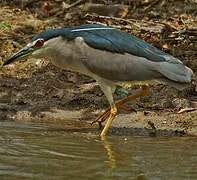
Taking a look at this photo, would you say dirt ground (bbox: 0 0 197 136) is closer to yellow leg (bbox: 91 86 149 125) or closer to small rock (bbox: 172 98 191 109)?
small rock (bbox: 172 98 191 109)

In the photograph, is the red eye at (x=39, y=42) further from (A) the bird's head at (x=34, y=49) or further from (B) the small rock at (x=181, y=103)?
(B) the small rock at (x=181, y=103)

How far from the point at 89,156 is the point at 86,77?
3.35 meters

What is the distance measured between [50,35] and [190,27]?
385 centimetres

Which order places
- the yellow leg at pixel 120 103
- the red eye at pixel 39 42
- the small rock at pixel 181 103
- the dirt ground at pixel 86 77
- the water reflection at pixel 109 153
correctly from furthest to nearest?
the small rock at pixel 181 103
the dirt ground at pixel 86 77
the yellow leg at pixel 120 103
the red eye at pixel 39 42
the water reflection at pixel 109 153

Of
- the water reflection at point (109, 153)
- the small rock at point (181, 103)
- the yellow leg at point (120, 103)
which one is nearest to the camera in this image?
the water reflection at point (109, 153)

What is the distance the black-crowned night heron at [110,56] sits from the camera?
6.33 meters

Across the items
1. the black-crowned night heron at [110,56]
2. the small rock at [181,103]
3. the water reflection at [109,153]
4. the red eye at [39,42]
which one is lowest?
the small rock at [181,103]

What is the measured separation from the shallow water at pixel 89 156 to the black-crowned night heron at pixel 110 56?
1.80 ft

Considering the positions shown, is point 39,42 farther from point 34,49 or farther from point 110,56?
point 110,56

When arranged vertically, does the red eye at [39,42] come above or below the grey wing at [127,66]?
above

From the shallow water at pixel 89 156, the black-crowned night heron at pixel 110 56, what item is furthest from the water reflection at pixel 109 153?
the black-crowned night heron at pixel 110 56

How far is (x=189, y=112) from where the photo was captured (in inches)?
271

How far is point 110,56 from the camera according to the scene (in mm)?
6352

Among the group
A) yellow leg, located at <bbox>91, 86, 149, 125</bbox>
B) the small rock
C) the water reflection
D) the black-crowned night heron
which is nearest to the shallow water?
the water reflection
